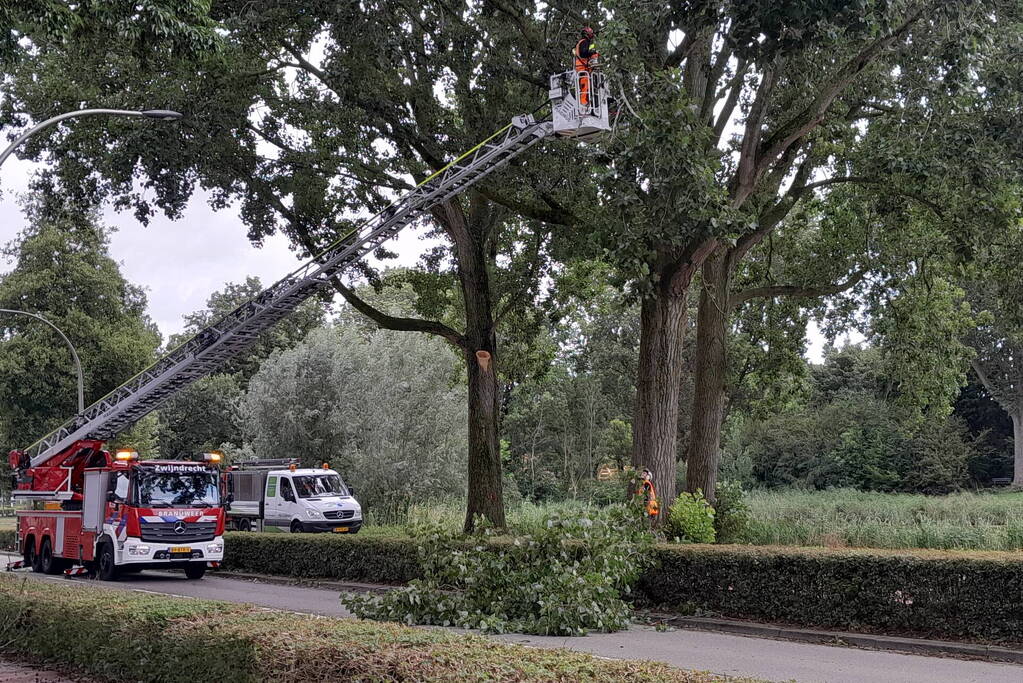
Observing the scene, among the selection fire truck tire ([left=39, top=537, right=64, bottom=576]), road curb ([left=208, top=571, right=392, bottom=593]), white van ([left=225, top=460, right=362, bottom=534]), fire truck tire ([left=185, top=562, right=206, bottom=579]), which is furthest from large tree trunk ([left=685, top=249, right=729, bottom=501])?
fire truck tire ([left=39, top=537, right=64, bottom=576])

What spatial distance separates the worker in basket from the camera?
1476cm

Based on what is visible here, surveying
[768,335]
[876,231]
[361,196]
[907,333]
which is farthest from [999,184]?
[361,196]

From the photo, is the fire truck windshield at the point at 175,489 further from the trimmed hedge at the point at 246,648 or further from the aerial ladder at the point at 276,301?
the trimmed hedge at the point at 246,648

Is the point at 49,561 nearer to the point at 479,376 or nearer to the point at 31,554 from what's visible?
the point at 31,554

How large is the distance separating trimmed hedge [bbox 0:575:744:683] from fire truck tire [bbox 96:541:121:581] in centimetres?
1005

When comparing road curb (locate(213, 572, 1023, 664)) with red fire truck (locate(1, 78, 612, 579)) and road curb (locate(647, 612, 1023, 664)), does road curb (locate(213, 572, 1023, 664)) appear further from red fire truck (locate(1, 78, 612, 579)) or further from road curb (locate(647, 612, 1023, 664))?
red fire truck (locate(1, 78, 612, 579))

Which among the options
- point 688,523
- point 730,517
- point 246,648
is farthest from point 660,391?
point 246,648

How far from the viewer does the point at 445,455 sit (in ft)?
129

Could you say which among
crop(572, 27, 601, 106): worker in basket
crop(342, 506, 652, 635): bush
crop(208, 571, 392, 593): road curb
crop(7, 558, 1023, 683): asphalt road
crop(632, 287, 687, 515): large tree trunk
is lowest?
crop(208, 571, 392, 593): road curb

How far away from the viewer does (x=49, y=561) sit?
23.4 meters

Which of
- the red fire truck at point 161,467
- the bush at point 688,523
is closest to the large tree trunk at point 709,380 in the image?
the bush at point 688,523

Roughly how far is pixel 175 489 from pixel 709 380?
11.8m

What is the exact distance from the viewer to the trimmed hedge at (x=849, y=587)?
38.8 ft

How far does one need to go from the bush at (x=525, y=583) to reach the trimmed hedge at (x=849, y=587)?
884 millimetres
